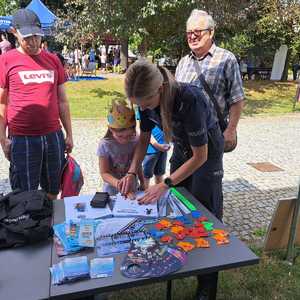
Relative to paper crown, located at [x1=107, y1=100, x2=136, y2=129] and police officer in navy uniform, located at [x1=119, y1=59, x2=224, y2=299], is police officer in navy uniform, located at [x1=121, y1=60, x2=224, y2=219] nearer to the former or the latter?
police officer in navy uniform, located at [x1=119, y1=59, x2=224, y2=299]

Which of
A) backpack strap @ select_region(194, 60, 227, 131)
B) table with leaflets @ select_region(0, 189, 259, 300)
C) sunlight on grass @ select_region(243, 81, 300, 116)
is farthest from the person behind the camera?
sunlight on grass @ select_region(243, 81, 300, 116)

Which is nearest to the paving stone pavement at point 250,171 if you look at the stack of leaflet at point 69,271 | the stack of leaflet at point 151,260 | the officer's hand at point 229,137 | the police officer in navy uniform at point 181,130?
the officer's hand at point 229,137

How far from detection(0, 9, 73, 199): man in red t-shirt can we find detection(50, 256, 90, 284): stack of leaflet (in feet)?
4.37

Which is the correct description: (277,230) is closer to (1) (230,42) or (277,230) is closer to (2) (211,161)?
(2) (211,161)

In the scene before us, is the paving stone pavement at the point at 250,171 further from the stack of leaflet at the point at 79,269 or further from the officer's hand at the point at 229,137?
the stack of leaflet at the point at 79,269

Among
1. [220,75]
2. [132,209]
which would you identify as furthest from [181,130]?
[220,75]

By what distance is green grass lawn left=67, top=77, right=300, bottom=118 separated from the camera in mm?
9528

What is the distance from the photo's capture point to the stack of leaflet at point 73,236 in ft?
5.60

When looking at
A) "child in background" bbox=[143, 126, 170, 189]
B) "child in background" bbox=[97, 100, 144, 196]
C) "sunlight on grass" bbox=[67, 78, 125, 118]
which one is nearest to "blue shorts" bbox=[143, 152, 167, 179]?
"child in background" bbox=[143, 126, 170, 189]

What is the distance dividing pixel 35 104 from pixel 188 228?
146cm

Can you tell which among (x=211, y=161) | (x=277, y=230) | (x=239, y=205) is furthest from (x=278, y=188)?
(x=211, y=161)

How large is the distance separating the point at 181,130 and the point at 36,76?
3.82 ft

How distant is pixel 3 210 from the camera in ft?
6.17

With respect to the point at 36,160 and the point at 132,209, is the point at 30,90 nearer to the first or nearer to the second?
the point at 36,160
